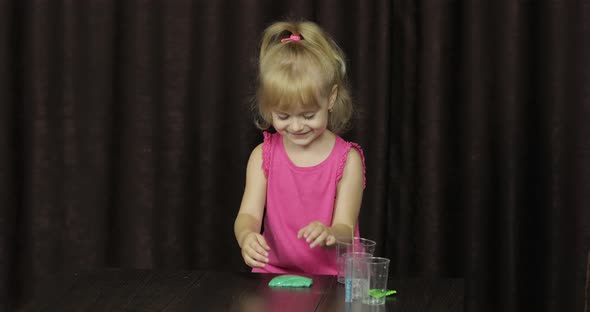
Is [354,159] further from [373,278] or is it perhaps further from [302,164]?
[373,278]

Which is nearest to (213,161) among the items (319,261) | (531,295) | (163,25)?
(163,25)

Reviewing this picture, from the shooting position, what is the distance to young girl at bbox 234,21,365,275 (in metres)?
2.72

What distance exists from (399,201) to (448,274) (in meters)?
0.34

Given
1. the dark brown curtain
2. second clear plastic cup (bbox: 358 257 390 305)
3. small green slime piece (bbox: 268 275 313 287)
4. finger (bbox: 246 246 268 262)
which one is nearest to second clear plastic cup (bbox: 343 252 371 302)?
second clear plastic cup (bbox: 358 257 390 305)

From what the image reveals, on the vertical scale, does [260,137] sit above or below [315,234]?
above

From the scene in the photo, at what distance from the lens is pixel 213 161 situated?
351 cm

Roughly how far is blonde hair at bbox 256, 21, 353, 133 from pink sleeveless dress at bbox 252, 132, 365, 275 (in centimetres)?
15

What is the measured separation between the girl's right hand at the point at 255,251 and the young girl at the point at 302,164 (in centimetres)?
24

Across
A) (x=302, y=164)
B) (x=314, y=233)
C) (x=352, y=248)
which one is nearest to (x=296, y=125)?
(x=302, y=164)

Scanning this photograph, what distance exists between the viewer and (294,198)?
115 inches

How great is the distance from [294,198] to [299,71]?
1.43 feet

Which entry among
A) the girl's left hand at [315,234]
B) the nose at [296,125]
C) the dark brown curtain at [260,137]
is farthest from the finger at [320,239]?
the dark brown curtain at [260,137]

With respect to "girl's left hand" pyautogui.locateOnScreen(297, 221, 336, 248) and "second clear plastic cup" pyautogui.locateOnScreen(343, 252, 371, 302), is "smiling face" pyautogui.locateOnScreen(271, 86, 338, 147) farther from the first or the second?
"second clear plastic cup" pyautogui.locateOnScreen(343, 252, 371, 302)

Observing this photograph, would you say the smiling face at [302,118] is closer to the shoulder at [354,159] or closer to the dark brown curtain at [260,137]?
the shoulder at [354,159]
